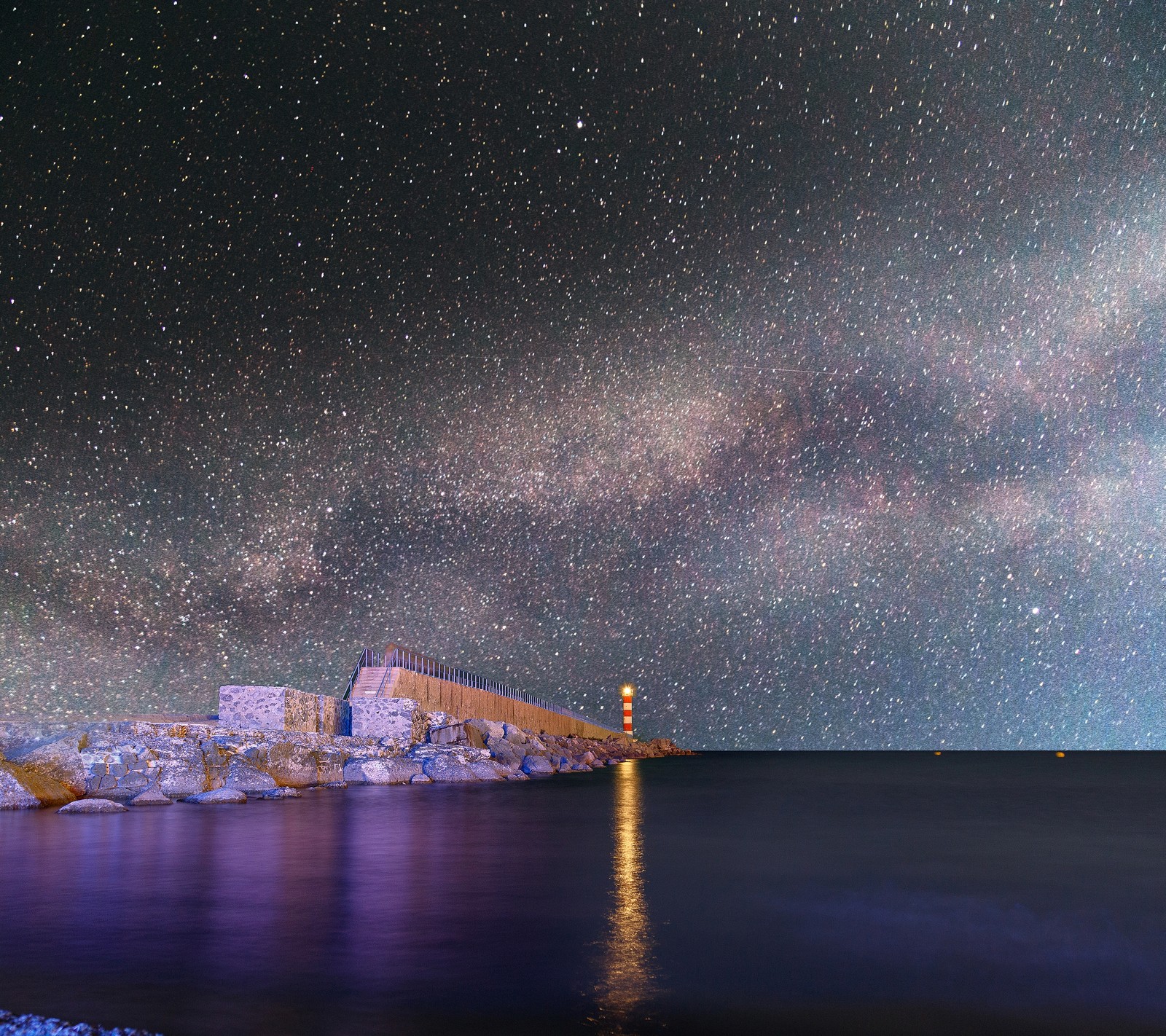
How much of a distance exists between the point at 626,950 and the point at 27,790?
13706 millimetres

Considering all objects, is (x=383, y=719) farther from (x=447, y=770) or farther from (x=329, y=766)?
(x=329, y=766)

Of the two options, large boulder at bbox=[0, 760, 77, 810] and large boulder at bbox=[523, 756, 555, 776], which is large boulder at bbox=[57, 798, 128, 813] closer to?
large boulder at bbox=[0, 760, 77, 810]

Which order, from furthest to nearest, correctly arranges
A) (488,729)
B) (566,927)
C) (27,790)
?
(488,729)
(27,790)
(566,927)

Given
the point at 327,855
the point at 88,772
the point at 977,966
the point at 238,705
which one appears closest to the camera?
the point at 977,966

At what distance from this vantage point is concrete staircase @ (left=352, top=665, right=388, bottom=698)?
29.5 metres

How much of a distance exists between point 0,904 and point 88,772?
1046cm

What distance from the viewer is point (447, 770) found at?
26.1 m

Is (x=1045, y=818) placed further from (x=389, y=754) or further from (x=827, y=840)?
(x=389, y=754)

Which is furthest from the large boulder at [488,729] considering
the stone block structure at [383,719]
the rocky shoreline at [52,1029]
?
the rocky shoreline at [52,1029]

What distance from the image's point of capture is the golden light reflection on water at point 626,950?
15.3 ft

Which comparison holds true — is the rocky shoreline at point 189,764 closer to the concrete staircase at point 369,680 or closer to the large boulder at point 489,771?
the large boulder at point 489,771

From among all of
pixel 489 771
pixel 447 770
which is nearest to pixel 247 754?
pixel 447 770

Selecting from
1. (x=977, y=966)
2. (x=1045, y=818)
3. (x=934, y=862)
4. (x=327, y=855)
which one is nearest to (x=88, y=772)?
(x=327, y=855)

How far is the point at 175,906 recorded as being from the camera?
7.40m
